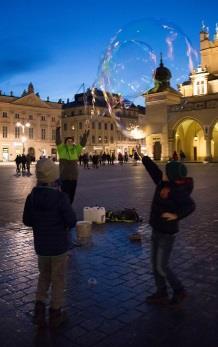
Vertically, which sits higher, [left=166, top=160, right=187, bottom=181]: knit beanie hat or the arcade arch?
Answer: the arcade arch

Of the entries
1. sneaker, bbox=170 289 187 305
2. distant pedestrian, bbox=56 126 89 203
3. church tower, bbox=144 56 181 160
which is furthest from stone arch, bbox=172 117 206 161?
sneaker, bbox=170 289 187 305

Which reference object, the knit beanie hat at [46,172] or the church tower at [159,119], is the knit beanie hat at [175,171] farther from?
the church tower at [159,119]

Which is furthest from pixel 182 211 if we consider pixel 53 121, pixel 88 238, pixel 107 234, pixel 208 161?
pixel 53 121

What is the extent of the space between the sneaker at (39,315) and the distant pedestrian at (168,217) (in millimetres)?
1149

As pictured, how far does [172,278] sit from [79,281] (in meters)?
1.31

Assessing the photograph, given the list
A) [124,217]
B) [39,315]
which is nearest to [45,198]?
[39,315]

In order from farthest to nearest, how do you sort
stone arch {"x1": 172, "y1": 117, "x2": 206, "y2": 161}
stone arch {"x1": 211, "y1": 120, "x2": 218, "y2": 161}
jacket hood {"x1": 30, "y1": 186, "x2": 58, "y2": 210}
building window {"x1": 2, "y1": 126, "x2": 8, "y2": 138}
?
building window {"x1": 2, "y1": 126, "x2": 8, "y2": 138}
stone arch {"x1": 172, "y1": 117, "x2": 206, "y2": 161}
stone arch {"x1": 211, "y1": 120, "x2": 218, "y2": 161}
jacket hood {"x1": 30, "y1": 186, "x2": 58, "y2": 210}

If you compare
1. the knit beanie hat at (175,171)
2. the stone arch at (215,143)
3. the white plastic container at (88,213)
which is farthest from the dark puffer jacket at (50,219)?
the stone arch at (215,143)

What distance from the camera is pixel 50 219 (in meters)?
3.88

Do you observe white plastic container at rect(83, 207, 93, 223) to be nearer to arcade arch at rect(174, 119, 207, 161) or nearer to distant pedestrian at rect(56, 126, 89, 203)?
distant pedestrian at rect(56, 126, 89, 203)

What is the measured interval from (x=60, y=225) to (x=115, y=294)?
4.13 feet

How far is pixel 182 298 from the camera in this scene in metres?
4.40

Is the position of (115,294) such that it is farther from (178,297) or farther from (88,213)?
(88,213)

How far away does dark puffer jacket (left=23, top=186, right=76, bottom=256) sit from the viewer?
3838mm
